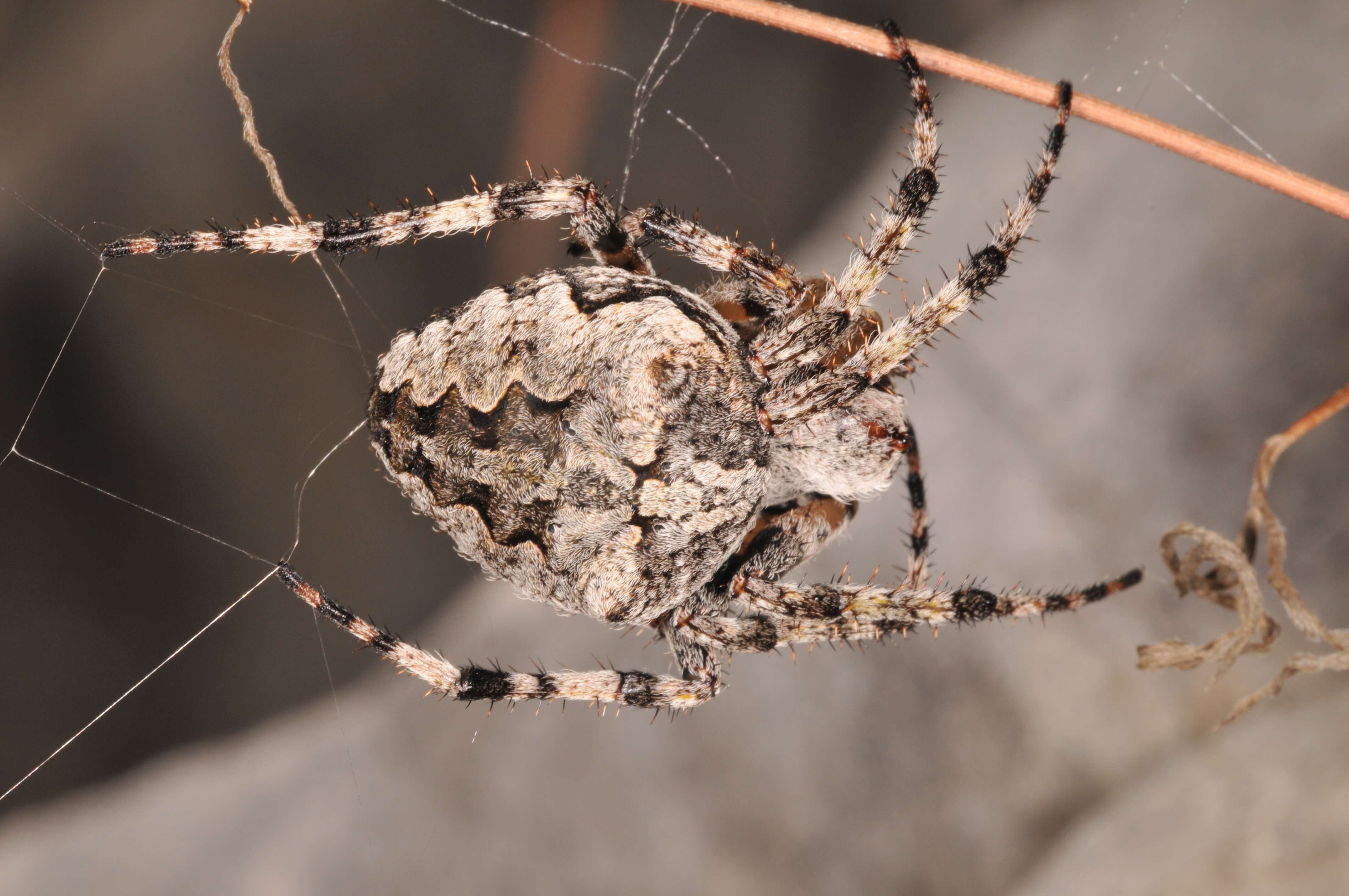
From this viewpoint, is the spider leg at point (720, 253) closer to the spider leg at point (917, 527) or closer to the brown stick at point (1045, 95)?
the brown stick at point (1045, 95)

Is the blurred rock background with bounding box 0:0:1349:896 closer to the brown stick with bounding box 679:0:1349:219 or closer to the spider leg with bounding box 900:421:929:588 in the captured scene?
the spider leg with bounding box 900:421:929:588

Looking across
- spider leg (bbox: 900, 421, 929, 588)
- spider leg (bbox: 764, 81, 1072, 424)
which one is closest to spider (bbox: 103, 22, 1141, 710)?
spider leg (bbox: 764, 81, 1072, 424)

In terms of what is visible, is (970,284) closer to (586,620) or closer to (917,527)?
(917,527)

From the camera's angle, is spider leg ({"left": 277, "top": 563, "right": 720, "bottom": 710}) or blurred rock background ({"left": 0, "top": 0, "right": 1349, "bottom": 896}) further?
blurred rock background ({"left": 0, "top": 0, "right": 1349, "bottom": 896})

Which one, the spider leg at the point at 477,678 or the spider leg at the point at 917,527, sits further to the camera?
the spider leg at the point at 917,527

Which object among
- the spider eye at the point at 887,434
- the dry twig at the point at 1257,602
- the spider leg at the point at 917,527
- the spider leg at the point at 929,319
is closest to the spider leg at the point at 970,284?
the spider leg at the point at 929,319

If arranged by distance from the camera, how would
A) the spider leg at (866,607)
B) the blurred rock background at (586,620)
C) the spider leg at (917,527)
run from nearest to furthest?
the spider leg at (866,607), the spider leg at (917,527), the blurred rock background at (586,620)
